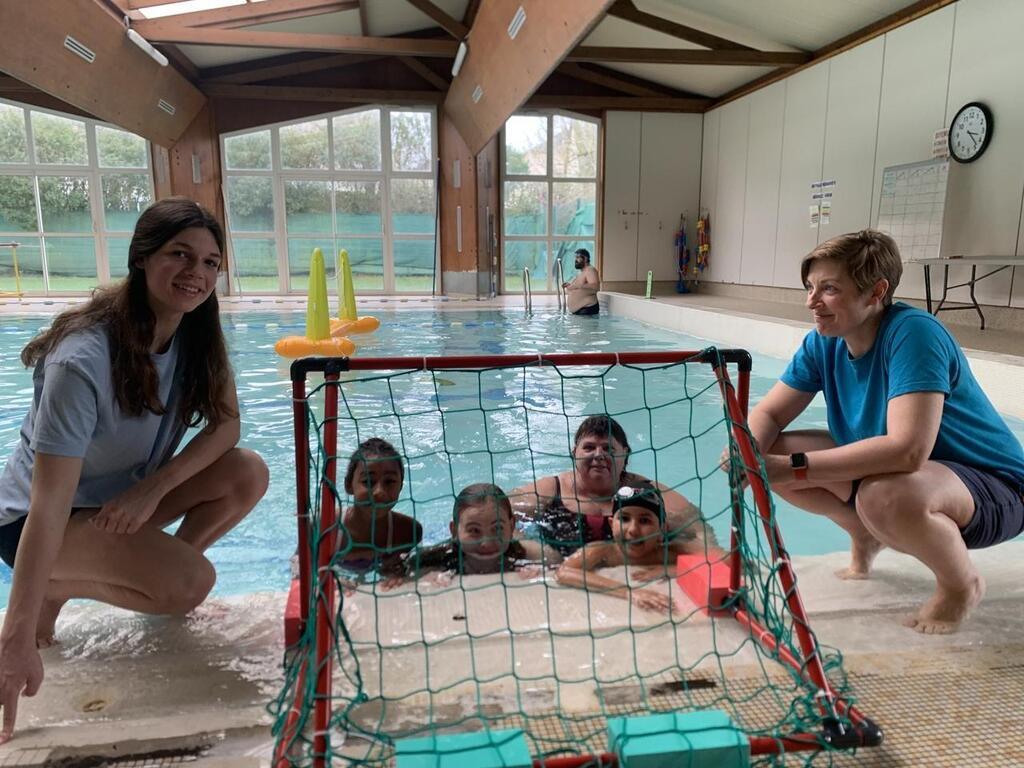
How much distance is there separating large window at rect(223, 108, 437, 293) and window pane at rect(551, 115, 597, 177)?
7.32ft

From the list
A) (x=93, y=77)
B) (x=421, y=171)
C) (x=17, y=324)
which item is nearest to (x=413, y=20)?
(x=421, y=171)

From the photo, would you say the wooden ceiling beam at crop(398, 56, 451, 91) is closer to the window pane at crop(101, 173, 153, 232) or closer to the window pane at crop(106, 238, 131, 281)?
the window pane at crop(101, 173, 153, 232)

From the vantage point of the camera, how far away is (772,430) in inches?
74.8

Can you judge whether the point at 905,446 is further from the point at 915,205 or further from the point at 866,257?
the point at 915,205

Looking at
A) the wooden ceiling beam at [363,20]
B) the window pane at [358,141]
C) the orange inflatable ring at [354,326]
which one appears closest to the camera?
the orange inflatable ring at [354,326]

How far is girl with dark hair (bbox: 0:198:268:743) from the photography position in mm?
1348

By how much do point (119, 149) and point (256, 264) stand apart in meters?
2.81

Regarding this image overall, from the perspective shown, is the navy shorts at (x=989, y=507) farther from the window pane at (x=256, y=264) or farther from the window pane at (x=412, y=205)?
the window pane at (x=256, y=264)

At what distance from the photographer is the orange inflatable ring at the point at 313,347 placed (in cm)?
571

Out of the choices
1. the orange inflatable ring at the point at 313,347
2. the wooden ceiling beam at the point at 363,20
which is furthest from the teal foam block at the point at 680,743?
the wooden ceiling beam at the point at 363,20

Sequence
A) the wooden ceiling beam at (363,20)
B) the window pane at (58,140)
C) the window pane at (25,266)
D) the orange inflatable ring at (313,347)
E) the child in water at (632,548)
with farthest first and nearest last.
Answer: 1. the window pane at (25,266)
2. the window pane at (58,140)
3. the wooden ceiling beam at (363,20)
4. the orange inflatable ring at (313,347)
5. the child in water at (632,548)

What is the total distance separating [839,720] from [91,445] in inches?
58.3

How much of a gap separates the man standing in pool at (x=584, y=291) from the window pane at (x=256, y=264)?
5.71 meters

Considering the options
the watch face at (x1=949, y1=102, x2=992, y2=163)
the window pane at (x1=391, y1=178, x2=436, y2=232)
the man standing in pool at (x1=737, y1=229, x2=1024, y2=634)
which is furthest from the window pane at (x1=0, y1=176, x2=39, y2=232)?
the man standing in pool at (x1=737, y1=229, x2=1024, y2=634)
